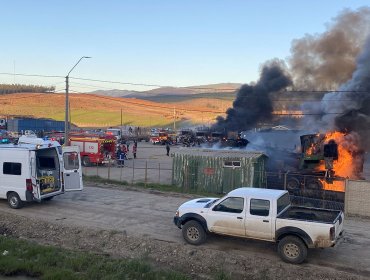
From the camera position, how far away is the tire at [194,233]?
36.4 ft

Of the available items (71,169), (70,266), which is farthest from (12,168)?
(70,266)

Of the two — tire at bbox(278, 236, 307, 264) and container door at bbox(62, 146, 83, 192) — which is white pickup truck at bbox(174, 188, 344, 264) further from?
container door at bbox(62, 146, 83, 192)

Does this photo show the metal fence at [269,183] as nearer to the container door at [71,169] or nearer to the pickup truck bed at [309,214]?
the container door at [71,169]

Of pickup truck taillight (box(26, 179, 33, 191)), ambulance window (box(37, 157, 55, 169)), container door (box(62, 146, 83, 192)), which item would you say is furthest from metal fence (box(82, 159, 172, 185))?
pickup truck taillight (box(26, 179, 33, 191))

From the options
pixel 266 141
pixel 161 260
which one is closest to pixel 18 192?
pixel 161 260

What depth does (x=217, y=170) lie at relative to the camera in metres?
21.3

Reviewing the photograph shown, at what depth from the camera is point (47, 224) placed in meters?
13.2

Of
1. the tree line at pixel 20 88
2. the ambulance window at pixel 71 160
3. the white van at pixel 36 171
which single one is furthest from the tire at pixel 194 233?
the tree line at pixel 20 88

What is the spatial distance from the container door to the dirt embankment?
116 inches

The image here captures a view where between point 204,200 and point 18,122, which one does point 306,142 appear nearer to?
point 204,200

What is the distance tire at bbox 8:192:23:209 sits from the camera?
50.1 ft

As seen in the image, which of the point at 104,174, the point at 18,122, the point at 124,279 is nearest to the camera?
the point at 124,279

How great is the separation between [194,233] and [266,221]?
81.5 inches

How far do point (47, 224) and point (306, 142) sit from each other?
608 inches
